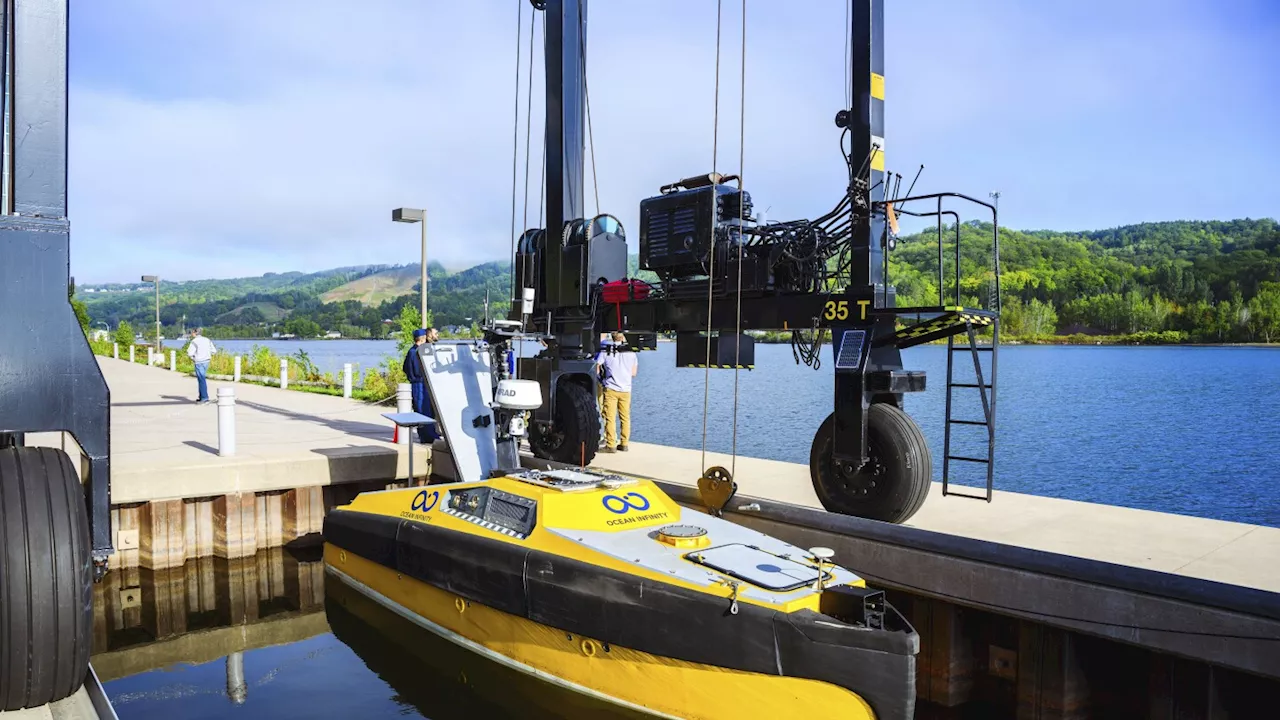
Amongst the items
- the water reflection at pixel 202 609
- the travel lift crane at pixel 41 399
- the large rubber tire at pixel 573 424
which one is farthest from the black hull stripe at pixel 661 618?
the large rubber tire at pixel 573 424

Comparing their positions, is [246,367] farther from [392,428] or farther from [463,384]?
[463,384]

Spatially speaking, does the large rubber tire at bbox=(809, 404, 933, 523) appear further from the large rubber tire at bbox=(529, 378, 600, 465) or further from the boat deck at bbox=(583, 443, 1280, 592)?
the large rubber tire at bbox=(529, 378, 600, 465)

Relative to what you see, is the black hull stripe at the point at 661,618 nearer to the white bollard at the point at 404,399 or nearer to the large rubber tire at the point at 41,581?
the large rubber tire at the point at 41,581

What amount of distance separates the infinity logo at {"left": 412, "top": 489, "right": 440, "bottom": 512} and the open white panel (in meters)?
1.69

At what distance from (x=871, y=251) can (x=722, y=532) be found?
113 inches

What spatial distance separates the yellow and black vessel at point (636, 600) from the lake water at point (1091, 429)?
12.4 metres

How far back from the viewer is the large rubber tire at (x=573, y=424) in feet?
35.5

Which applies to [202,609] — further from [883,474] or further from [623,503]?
[883,474]

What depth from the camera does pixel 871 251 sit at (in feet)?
25.8

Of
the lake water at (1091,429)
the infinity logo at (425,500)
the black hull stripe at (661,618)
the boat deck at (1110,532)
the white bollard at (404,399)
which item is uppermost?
the white bollard at (404,399)

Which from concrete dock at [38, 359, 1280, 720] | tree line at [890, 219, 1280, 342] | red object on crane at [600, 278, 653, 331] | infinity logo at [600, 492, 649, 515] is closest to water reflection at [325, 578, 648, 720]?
concrete dock at [38, 359, 1280, 720]

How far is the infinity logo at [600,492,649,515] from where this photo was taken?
273 inches

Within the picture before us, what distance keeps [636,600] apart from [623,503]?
1.19m

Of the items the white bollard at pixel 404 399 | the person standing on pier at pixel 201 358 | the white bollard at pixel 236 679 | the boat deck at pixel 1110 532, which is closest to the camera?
the boat deck at pixel 1110 532
